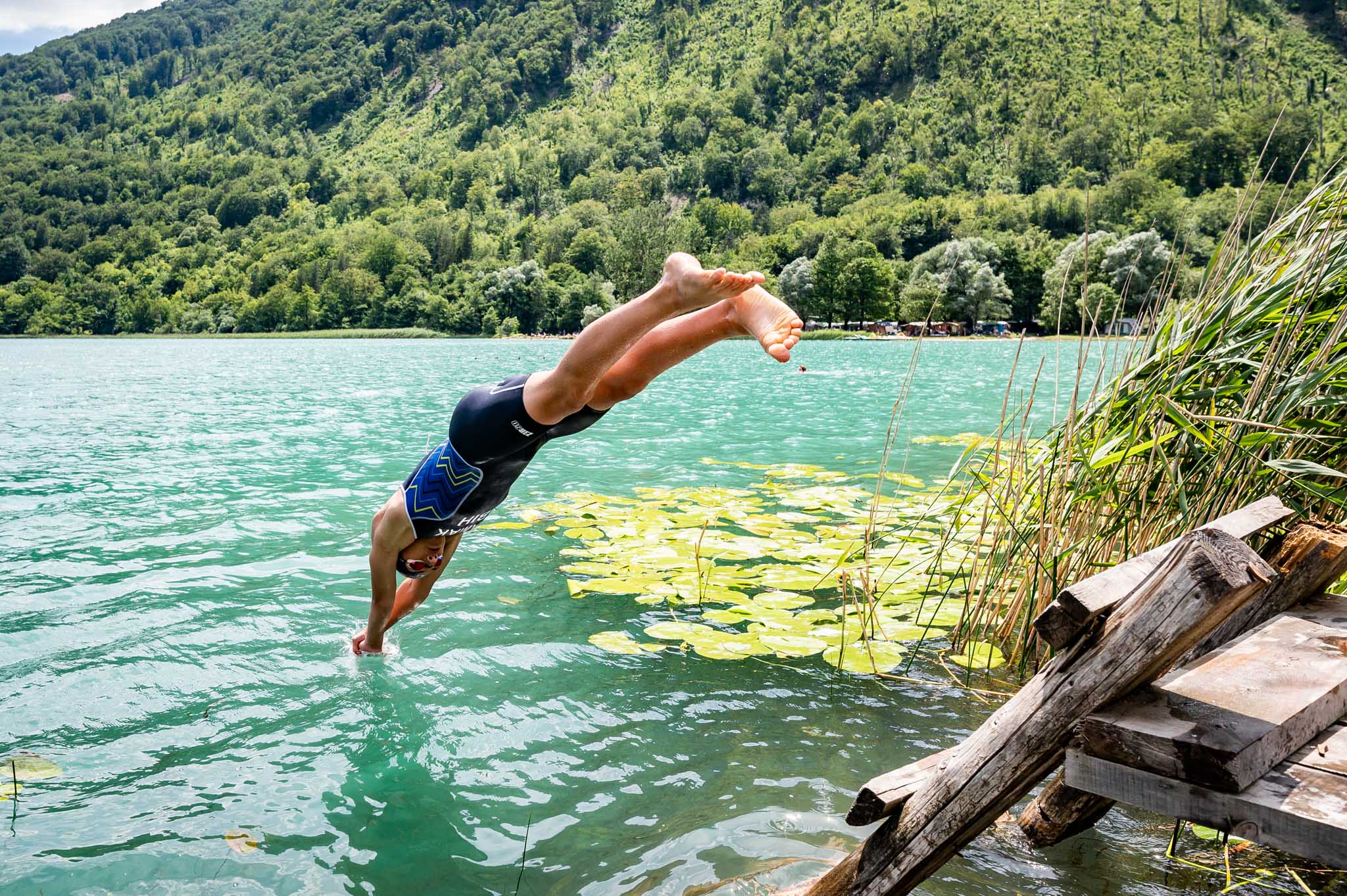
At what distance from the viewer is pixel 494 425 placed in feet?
12.4

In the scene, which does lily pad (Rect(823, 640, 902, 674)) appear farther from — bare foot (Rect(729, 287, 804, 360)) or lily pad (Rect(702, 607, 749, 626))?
bare foot (Rect(729, 287, 804, 360))

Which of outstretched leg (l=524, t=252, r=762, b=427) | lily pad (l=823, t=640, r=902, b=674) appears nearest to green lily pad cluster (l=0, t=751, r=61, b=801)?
outstretched leg (l=524, t=252, r=762, b=427)

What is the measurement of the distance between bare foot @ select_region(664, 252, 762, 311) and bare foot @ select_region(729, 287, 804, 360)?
12 cm

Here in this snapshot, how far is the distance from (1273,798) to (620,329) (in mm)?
2318

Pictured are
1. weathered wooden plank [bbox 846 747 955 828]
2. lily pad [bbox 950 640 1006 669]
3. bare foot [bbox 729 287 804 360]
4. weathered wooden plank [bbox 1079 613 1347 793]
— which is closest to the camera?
weathered wooden plank [bbox 1079 613 1347 793]

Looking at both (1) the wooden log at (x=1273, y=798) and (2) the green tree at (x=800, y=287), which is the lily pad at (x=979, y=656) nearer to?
(1) the wooden log at (x=1273, y=798)

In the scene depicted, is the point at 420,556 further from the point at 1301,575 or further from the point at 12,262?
the point at 12,262

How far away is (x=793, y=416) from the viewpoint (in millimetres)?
19328

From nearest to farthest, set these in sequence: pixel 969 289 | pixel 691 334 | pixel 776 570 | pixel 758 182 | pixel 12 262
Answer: pixel 691 334, pixel 776 570, pixel 969 289, pixel 12 262, pixel 758 182

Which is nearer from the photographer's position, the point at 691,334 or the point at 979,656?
the point at 691,334

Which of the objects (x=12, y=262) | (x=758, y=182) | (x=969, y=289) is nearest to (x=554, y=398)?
(x=969, y=289)

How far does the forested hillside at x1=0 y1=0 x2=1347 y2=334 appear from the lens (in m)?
102

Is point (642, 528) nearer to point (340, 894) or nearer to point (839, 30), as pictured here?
point (340, 894)

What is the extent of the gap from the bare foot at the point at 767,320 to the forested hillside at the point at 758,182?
209 feet
